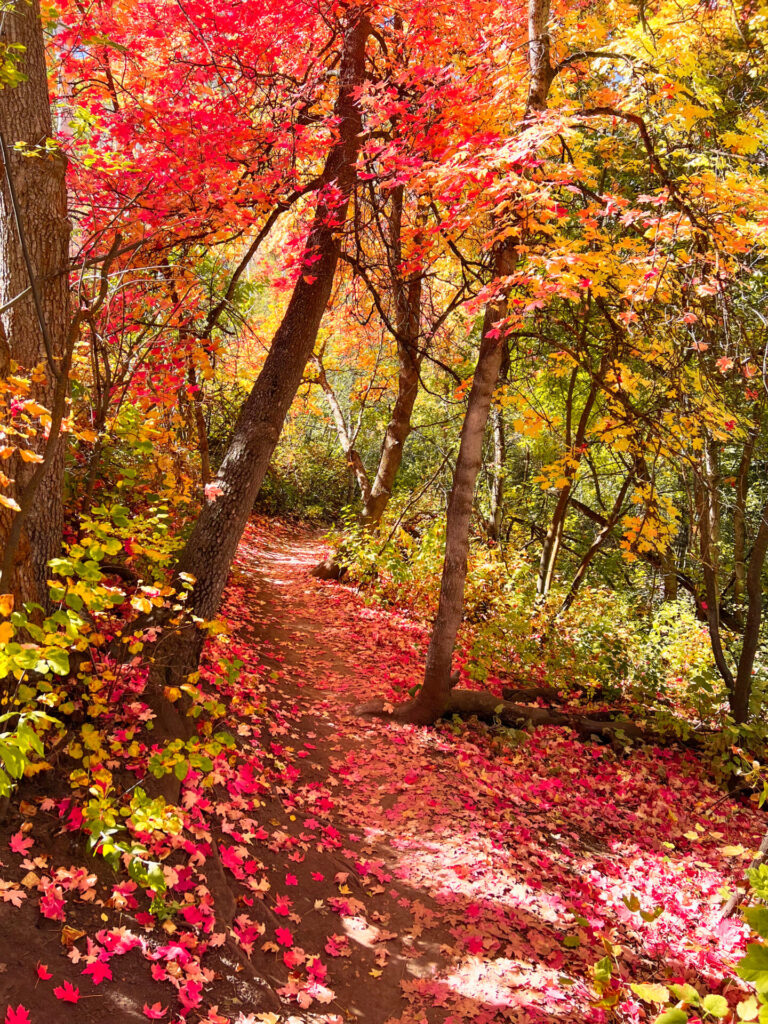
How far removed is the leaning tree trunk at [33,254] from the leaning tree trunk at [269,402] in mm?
1305

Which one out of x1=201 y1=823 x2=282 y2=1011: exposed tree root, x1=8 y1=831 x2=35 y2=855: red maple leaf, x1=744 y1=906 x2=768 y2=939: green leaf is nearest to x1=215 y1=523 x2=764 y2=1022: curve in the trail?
x1=201 y1=823 x2=282 y2=1011: exposed tree root

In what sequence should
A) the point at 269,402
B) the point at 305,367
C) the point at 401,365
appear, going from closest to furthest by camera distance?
1. the point at 269,402
2. the point at 305,367
3. the point at 401,365

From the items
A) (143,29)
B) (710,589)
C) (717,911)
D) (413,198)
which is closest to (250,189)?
(143,29)

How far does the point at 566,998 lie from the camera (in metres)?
3.41

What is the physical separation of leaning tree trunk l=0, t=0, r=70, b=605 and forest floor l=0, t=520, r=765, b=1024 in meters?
1.37

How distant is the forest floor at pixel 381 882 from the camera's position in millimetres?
2766

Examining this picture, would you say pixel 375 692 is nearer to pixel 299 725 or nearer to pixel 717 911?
pixel 299 725

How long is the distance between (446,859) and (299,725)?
2080 mm

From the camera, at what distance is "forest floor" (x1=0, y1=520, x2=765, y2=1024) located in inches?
109

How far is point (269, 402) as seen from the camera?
539cm

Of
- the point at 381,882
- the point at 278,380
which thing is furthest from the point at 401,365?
the point at 381,882

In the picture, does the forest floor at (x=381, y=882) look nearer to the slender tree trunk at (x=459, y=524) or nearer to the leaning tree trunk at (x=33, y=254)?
the slender tree trunk at (x=459, y=524)

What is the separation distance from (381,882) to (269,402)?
3872mm

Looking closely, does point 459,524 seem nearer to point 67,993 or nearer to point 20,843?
point 20,843
